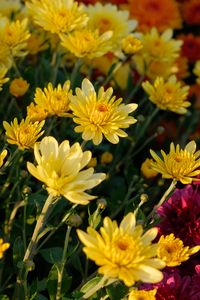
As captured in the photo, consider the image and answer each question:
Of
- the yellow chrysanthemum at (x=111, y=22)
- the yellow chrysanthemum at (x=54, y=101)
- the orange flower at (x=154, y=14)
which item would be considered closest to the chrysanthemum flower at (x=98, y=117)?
the yellow chrysanthemum at (x=54, y=101)

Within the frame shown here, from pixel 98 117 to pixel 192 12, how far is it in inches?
53.2

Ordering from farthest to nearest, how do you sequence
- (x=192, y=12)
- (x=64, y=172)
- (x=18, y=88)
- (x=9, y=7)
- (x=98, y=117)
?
(x=192, y=12), (x=9, y=7), (x=18, y=88), (x=98, y=117), (x=64, y=172)

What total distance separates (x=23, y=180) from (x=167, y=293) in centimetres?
39

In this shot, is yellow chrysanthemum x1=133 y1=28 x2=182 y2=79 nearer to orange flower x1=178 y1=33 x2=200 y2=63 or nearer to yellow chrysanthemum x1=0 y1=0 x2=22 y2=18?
yellow chrysanthemum x1=0 y1=0 x2=22 y2=18

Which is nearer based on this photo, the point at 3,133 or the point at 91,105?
the point at 91,105

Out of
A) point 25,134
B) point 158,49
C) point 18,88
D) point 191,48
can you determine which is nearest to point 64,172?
point 25,134

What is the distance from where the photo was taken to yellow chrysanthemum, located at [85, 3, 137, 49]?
1656 mm

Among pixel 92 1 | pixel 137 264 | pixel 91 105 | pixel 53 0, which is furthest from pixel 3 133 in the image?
pixel 92 1

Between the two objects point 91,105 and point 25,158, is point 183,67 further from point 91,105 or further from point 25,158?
point 91,105

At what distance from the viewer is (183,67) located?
2.15 metres

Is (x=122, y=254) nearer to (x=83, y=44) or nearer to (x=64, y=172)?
(x=64, y=172)

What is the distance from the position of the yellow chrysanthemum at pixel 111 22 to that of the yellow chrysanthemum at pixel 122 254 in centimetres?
82

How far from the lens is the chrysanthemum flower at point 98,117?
3.54ft

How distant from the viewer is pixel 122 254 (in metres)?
0.83
